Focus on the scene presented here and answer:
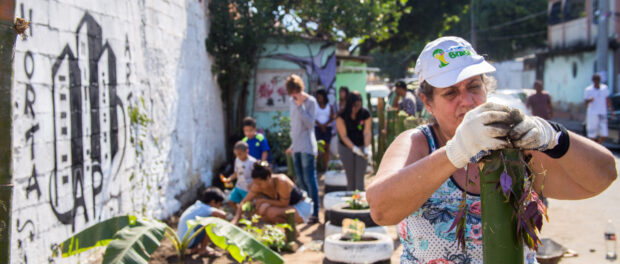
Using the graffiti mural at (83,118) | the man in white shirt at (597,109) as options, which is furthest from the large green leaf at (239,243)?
the man in white shirt at (597,109)

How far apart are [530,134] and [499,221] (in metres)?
0.25

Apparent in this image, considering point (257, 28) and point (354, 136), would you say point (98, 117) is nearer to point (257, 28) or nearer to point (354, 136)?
point (354, 136)

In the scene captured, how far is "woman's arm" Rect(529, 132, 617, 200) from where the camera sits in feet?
6.43

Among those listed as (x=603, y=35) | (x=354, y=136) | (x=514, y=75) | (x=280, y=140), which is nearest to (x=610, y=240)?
(x=354, y=136)

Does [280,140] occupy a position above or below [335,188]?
above

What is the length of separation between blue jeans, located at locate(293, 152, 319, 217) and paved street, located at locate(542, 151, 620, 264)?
2.91m

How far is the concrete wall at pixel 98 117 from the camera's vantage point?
4.55m

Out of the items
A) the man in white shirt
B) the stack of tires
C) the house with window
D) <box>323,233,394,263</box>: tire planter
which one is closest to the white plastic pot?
the stack of tires

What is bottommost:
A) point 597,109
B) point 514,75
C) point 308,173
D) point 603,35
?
point 308,173

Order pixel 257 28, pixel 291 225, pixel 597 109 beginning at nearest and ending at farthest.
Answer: pixel 291 225
pixel 257 28
pixel 597 109

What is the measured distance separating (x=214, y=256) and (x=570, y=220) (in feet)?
14.5

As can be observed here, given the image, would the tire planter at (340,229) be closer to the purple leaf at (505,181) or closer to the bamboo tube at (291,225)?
the bamboo tube at (291,225)

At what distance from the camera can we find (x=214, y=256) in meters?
6.59

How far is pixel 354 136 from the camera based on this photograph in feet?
28.6
